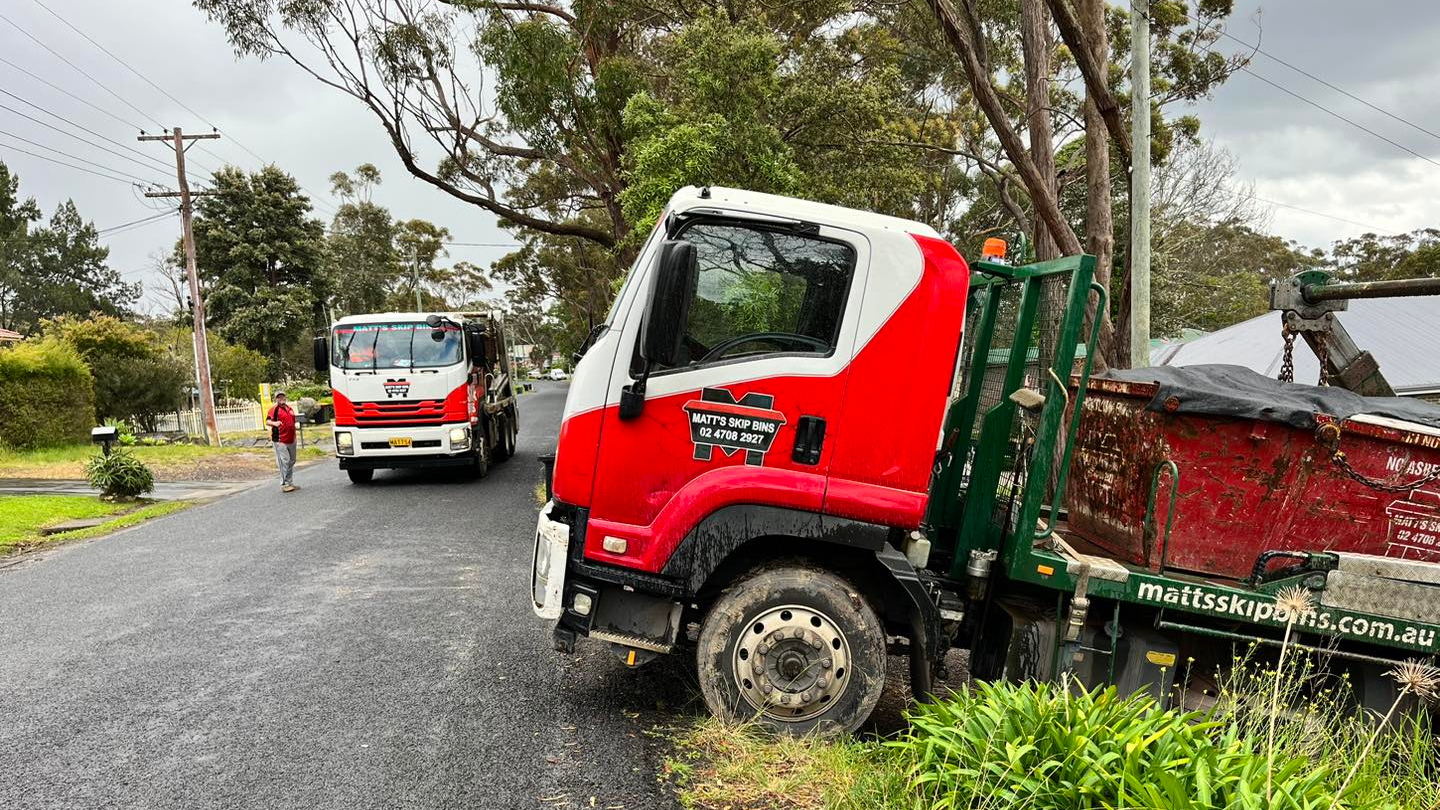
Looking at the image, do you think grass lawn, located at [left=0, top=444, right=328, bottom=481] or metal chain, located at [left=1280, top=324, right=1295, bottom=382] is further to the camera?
grass lawn, located at [left=0, top=444, right=328, bottom=481]

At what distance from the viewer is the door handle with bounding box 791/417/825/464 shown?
3621 millimetres

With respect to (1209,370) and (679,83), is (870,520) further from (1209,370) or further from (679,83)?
(679,83)

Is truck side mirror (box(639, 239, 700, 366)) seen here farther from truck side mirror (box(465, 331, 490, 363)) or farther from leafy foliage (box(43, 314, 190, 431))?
leafy foliage (box(43, 314, 190, 431))

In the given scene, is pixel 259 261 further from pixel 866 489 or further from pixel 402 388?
pixel 866 489

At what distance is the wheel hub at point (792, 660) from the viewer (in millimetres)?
3639

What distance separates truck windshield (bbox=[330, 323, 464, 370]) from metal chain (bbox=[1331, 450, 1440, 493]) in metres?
10.7

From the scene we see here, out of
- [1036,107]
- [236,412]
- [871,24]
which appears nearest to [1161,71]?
[871,24]

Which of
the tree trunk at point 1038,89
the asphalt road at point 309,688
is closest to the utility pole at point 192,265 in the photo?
the asphalt road at point 309,688

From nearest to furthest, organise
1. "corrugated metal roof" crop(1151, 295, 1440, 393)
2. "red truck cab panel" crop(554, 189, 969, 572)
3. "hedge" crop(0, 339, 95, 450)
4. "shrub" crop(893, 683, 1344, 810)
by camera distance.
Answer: "shrub" crop(893, 683, 1344, 810)
"red truck cab panel" crop(554, 189, 969, 572)
"corrugated metal roof" crop(1151, 295, 1440, 393)
"hedge" crop(0, 339, 95, 450)

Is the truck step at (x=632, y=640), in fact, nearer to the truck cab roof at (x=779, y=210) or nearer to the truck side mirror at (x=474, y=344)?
the truck cab roof at (x=779, y=210)

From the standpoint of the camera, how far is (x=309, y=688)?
446cm

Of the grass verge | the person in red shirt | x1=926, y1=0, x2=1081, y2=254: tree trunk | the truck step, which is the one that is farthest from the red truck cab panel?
the person in red shirt

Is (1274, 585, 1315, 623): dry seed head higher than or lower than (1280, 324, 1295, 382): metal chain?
lower

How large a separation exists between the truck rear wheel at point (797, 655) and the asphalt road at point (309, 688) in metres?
0.53
